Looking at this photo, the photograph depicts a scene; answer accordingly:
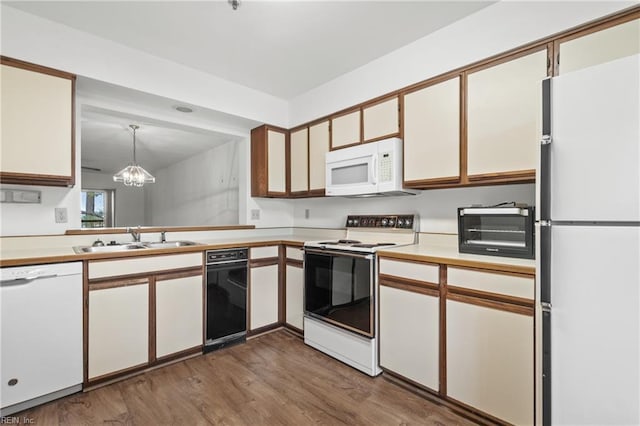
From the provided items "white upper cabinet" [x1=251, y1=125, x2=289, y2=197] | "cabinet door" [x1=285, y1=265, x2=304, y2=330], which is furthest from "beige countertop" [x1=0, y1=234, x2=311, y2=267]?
"white upper cabinet" [x1=251, y1=125, x2=289, y2=197]

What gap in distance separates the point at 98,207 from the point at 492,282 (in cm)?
928

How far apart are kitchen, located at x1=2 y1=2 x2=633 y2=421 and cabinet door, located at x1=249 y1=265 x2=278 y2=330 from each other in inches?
4.0

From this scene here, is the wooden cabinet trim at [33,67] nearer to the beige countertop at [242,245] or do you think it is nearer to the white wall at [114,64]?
the white wall at [114,64]

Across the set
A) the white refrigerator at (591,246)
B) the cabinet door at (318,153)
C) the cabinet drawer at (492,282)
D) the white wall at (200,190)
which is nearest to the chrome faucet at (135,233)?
the white wall at (200,190)

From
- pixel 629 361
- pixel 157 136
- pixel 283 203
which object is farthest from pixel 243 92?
pixel 629 361

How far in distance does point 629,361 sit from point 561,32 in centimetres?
164

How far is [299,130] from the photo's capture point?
3.34 metres

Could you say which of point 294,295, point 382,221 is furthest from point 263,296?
point 382,221

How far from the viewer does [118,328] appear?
6.83 feet

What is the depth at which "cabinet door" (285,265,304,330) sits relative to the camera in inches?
113

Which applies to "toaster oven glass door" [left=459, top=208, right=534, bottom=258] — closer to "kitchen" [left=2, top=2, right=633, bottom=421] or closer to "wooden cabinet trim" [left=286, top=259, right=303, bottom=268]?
"kitchen" [left=2, top=2, right=633, bottom=421]

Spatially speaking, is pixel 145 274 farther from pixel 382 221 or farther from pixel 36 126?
pixel 382 221

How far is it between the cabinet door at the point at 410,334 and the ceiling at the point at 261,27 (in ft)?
6.07

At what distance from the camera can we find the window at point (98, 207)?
774 centimetres
